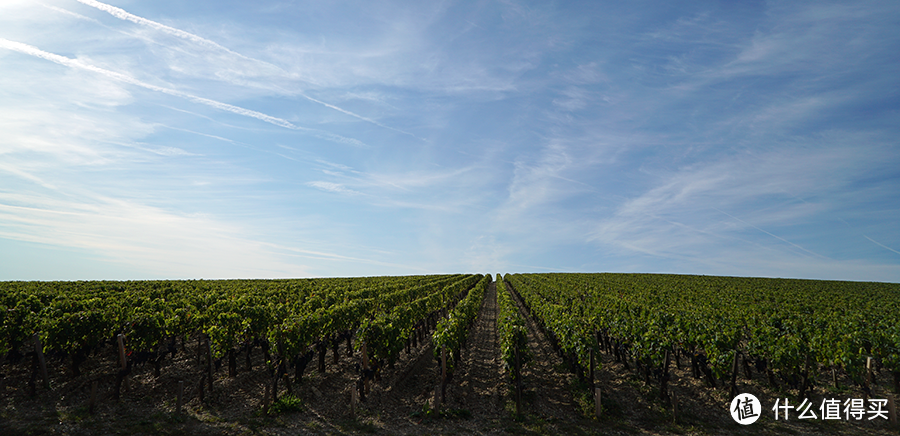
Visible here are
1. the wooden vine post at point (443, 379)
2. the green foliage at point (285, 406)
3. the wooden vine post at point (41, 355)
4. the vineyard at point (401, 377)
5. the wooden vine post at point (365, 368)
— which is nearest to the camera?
the vineyard at point (401, 377)

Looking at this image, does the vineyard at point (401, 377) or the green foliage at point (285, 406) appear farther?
the green foliage at point (285, 406)

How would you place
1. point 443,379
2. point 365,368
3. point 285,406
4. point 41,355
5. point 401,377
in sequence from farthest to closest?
point 401,377 → point 365,368 → point 41,355 → point 443,379 → point 285,406

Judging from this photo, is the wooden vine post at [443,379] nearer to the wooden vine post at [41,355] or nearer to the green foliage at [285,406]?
the green foliage at [285,406]

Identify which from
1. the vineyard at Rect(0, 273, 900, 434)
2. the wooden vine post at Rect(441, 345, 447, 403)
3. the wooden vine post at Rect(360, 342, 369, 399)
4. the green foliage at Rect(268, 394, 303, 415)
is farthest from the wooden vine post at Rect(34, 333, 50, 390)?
the wooden vine post at Rect(441, 345, 447, 403)

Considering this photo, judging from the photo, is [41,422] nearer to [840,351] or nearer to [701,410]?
[701,410]

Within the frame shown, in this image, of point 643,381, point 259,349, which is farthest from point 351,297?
point 643,381

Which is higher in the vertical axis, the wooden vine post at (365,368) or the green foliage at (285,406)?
the wooden vine post at (365,368)

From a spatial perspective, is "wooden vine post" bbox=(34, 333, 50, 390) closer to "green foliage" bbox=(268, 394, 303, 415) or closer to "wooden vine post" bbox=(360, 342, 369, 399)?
"green foliage" bbox=(268, 394, 303, 415)

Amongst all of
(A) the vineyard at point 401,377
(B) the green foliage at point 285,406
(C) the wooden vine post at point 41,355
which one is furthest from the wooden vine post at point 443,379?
(C) the wooden vine post at point 41,355

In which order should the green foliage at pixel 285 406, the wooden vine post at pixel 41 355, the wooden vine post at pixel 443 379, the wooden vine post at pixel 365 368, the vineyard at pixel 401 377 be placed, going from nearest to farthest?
the vineyard at pixel 401 377 → the green foliage at pixel 285 406 → the wooden vine post at pixel 443 379 → the wooden vine post at pixel 41 355 → the wooden vine post at pixel 365 368

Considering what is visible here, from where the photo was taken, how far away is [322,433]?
38.8 ft

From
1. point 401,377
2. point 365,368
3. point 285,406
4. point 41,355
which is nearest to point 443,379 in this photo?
point 365,368

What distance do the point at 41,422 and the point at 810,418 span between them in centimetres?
2478

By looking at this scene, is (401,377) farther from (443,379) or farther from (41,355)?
(41,355)
